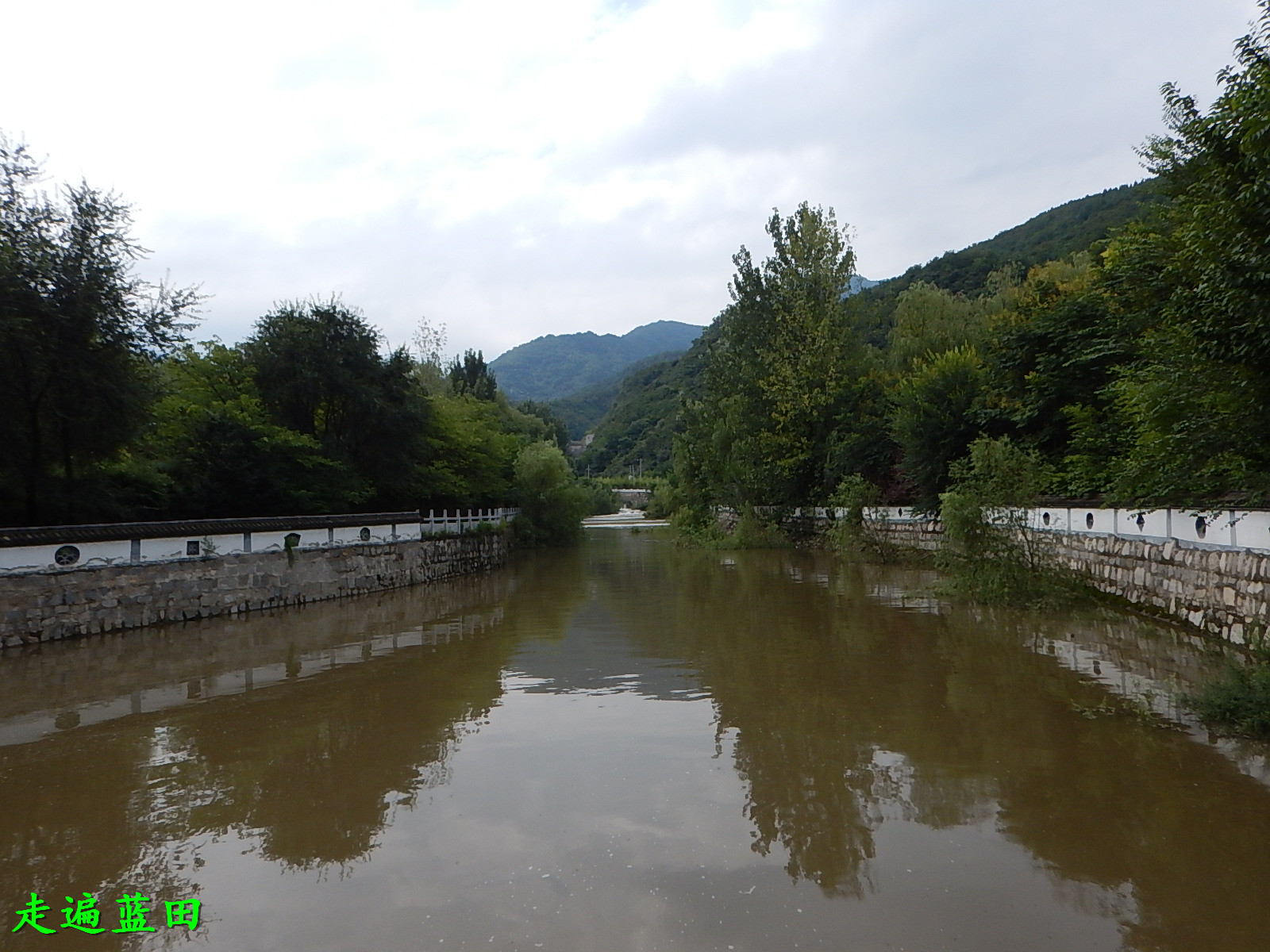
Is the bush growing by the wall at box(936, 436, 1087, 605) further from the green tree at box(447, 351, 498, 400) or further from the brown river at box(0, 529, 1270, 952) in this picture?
the green tree at box(447, 351, 498, 400)

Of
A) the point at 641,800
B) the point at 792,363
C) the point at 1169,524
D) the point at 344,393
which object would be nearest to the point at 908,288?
the point at 792,363

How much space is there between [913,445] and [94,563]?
18931 mm

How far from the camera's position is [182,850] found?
4.93 metres

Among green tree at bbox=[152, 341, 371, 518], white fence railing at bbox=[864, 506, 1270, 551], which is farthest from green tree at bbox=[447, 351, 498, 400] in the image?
white fence railing at bbox=[864, 506, 1270, 551]

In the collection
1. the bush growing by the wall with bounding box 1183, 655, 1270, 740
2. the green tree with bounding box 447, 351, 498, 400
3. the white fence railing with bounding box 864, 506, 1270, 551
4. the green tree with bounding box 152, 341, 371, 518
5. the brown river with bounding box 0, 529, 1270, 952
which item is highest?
the green tree with bounding box 447, 351, 498, 400

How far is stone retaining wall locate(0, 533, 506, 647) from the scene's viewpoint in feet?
39.2

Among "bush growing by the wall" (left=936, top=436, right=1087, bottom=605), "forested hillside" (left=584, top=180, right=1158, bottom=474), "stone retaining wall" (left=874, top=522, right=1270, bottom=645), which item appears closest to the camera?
"stone retaining wall" (left=874, top=522, right=1270, bottom=645)

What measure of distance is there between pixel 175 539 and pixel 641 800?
1167 centimetres

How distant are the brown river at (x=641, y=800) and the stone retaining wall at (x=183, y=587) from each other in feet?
5.04

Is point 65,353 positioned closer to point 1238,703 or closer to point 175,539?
point 175,539

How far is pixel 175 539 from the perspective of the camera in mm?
14148

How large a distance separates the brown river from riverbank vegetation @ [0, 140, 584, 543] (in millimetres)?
5829

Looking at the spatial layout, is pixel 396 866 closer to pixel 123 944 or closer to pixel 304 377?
Answer: pixel 123 944

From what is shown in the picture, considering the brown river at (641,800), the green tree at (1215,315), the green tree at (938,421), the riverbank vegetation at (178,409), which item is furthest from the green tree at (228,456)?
the green tree at (1215,315)
